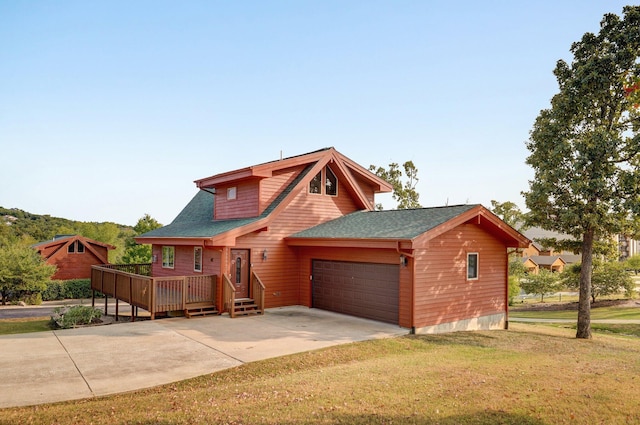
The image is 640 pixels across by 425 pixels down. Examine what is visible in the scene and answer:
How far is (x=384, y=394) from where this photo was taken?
21.7 ft

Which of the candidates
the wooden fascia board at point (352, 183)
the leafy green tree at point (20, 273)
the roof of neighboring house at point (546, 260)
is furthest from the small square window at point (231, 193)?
the roof of neighboring house at point (546, 260)

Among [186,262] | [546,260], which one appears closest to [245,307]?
[186,262]

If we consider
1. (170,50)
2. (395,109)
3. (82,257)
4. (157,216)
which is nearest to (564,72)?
(395,109)

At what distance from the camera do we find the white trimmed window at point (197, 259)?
17.8 meters

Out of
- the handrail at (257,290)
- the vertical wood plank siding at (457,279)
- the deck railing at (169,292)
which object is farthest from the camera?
the handrail at (257,290)

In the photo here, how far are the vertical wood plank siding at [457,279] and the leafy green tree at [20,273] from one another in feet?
81.5

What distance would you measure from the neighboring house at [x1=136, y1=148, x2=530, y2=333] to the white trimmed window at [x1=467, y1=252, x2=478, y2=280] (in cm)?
4

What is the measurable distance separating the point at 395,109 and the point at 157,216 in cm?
2341

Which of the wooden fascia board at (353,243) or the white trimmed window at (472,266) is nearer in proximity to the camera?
the wooden fascia board at (353,243)

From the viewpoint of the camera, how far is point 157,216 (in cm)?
3641

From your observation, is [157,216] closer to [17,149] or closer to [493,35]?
[17,149]

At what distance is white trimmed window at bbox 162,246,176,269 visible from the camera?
67.7 feet

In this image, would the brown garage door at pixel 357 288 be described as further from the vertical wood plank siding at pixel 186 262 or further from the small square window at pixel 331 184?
the vertical wood plank siding at pixel 186 262

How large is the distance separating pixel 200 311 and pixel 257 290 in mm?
2258
